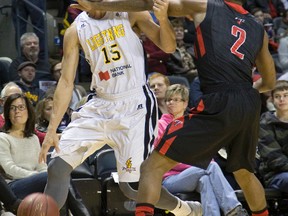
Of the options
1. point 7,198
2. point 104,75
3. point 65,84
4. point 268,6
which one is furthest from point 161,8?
point 268,6

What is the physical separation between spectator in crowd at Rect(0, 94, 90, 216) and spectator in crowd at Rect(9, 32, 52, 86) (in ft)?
8.45

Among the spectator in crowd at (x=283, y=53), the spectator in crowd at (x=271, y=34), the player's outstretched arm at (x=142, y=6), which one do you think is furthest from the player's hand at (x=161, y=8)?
the spectator in crowd at (x=271, y=34)

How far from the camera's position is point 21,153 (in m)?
7.50

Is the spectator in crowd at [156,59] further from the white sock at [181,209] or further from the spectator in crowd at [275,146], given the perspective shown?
the white sock at [181,209]

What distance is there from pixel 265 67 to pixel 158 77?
10.2 feet

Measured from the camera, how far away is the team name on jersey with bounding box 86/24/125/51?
6398mm

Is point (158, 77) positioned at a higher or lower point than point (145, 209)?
higher

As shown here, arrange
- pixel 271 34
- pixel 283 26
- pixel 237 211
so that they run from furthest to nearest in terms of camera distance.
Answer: pixel 283 26, pixel 271 34, pixel 237 211

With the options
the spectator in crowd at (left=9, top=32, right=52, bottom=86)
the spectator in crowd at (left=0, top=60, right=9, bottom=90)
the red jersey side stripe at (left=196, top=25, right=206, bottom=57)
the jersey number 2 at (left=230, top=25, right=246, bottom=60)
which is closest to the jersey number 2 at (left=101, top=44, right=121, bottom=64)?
the red jersey side stripe at (left=196, top=25, right=206, bottom=57)

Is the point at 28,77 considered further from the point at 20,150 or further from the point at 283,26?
the point at 283,26

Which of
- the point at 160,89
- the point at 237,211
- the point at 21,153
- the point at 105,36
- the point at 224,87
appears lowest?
the point at 237,211

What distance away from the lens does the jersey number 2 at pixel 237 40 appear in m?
5.61

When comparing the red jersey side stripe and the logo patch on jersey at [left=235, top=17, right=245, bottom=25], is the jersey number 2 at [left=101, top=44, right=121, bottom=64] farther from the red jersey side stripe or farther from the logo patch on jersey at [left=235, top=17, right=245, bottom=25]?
the logo patch on jersey at [left=235, top=17, right=245, bottom=25]

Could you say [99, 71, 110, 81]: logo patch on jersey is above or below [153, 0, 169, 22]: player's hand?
below
